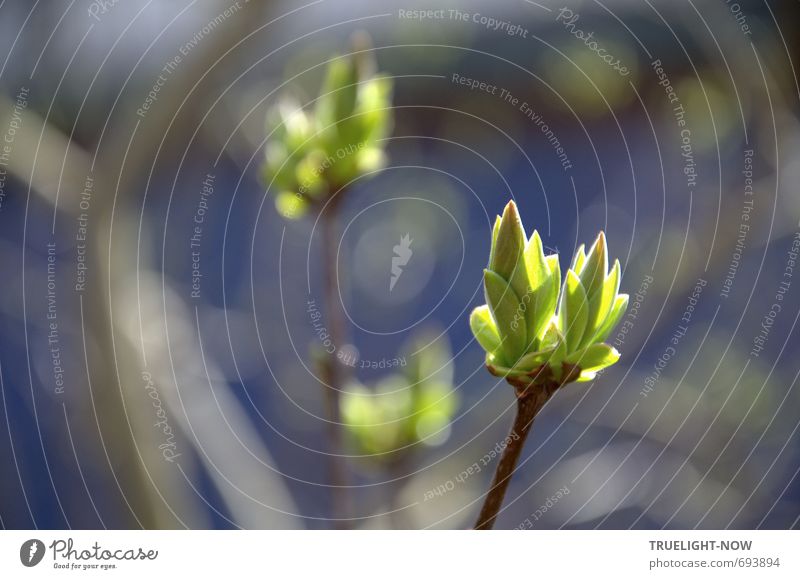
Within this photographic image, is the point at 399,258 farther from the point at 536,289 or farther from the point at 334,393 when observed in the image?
the point at 536,289

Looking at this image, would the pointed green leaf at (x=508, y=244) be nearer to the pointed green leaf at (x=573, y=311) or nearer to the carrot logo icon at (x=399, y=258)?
the pointed green leaf at (x=573, y=311)

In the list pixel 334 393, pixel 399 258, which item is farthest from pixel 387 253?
pixel 334 393

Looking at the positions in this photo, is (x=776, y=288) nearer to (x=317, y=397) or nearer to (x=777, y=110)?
(x=777, y=110)

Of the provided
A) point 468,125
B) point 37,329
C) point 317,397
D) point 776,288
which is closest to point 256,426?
point 317,397
